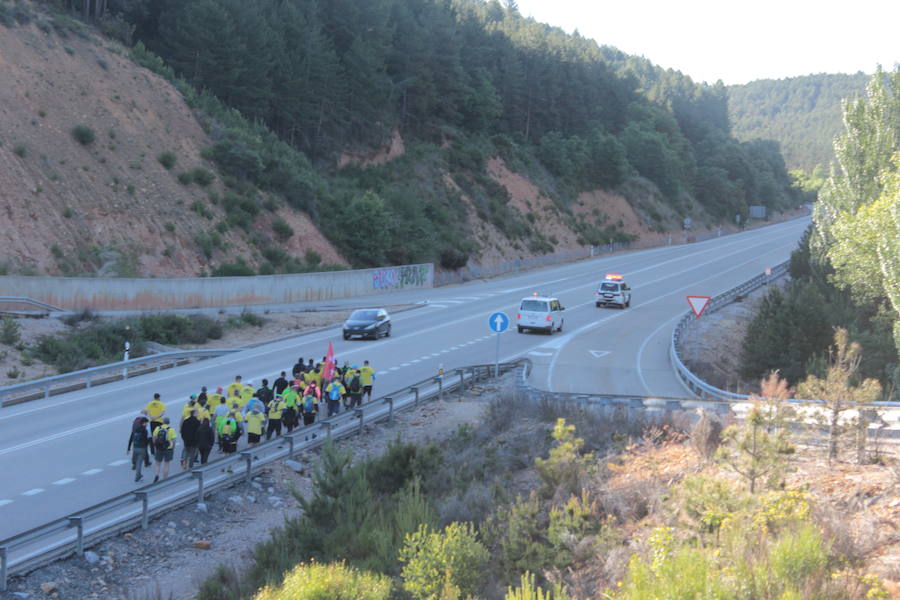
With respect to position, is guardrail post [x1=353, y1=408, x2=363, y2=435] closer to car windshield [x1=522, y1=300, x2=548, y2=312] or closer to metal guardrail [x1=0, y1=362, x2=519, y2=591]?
metal guardrail [x1=0, y1=362, x2=519, y2=591]

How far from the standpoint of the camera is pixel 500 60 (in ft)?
323

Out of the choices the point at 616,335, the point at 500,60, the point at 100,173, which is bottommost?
the point at 616,335

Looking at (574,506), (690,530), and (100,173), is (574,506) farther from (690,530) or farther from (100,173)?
(100,173)

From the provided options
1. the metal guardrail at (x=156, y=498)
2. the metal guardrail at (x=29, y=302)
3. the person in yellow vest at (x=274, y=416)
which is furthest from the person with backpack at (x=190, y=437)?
the metal guardrail at (x=29, y=302)

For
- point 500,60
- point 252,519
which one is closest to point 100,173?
point 252,519

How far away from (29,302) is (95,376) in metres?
7.93

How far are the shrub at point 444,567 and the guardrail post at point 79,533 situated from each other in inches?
201

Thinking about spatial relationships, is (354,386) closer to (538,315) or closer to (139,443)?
(139,443)

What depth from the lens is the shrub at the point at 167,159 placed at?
4703 cm

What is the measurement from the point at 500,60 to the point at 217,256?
63537 millimetres

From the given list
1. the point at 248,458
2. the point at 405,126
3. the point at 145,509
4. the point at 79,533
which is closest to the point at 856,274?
the point at 248,458

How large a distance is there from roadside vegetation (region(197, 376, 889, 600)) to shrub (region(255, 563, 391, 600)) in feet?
0.10

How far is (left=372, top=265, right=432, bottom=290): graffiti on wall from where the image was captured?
5050cm

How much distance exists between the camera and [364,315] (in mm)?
32938
